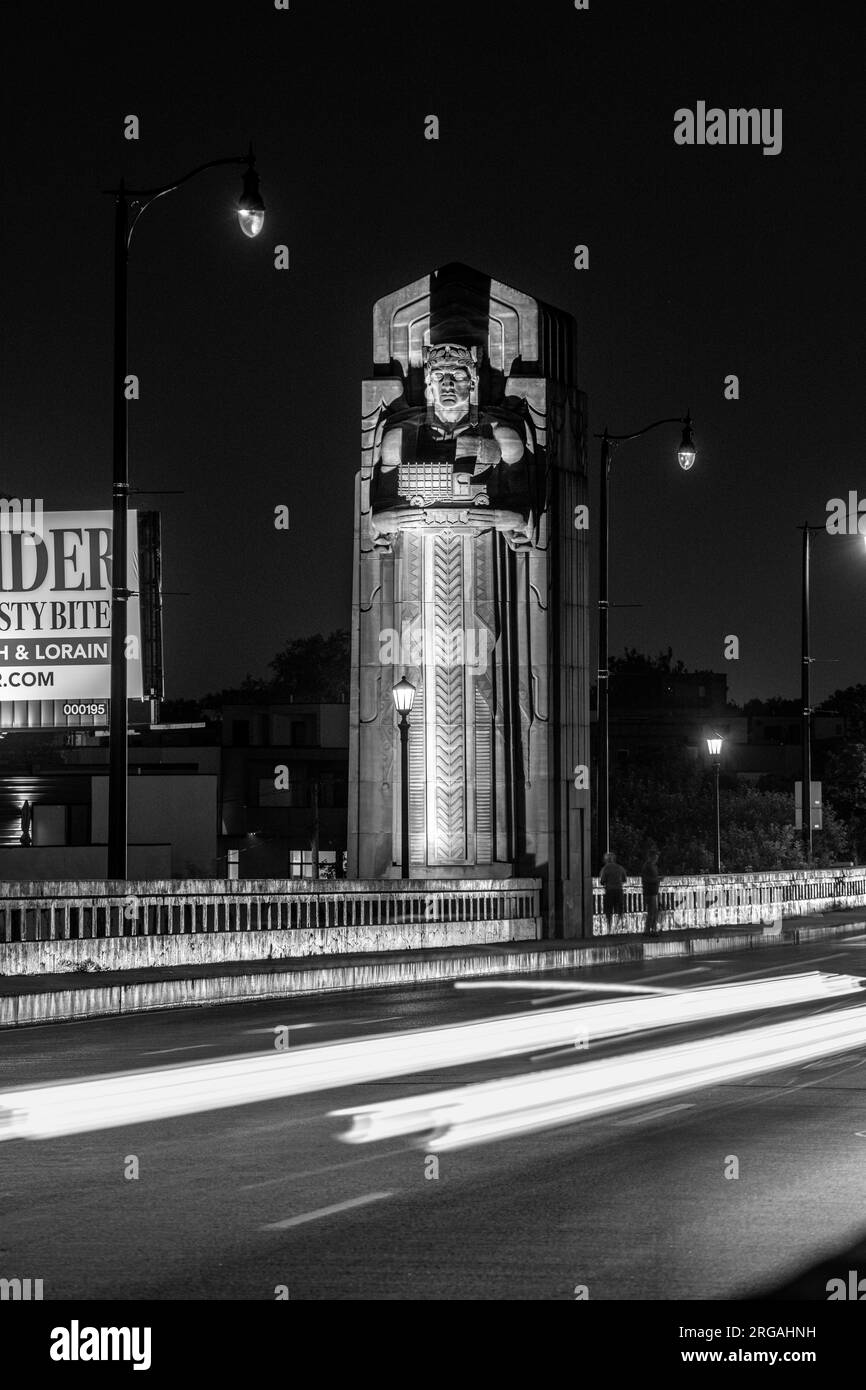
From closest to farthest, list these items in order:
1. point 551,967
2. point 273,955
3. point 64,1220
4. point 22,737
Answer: point 64,1220
point 273,955
point 551,967
point 22,737

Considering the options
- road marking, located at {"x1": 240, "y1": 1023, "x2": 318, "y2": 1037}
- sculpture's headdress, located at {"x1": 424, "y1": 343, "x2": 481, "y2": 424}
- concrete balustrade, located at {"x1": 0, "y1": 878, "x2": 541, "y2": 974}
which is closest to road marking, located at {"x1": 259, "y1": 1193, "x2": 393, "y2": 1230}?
road marking, located at {"x1": 240, "y1": 1023, "x2": 318, "y2": 1037}

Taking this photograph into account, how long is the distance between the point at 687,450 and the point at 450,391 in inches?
255

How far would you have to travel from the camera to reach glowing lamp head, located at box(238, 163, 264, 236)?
2527 cm

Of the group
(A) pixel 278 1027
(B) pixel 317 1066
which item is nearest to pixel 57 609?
(A) pixel 278 1027

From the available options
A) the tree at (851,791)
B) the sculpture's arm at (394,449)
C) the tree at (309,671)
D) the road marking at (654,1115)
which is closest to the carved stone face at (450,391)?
the sculpture's arm at (394,449)

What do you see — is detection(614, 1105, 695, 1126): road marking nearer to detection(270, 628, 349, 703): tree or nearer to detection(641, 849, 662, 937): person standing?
detection(641, 849, 662, 937): person standing

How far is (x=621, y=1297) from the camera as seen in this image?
7.97 meters

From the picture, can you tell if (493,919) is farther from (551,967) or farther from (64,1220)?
(64,1220)

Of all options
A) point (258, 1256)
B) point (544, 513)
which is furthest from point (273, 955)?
point (258, 1256)

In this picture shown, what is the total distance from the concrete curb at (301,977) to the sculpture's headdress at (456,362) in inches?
376

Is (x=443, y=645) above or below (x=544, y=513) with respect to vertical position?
below

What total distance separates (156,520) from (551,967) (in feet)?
70.0

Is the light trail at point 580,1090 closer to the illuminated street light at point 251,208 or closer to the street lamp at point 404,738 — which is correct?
the illuminated street light at point 251,208

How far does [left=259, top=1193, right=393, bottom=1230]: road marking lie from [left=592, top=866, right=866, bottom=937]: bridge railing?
28.2 meters
